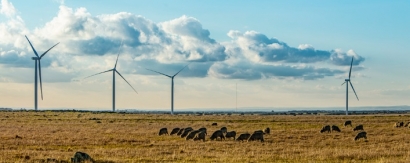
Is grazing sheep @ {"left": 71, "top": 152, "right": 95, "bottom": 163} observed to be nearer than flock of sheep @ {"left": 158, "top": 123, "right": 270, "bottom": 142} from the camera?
Yes

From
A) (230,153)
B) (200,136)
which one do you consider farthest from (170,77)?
(230,153)

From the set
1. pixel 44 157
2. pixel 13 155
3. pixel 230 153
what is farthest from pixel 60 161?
pixel 230 153

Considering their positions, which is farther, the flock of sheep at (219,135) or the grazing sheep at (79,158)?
the flock of sheep at (219,135)

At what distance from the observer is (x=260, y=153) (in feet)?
95.8

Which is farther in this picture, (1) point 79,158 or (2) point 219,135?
(2) point 219,135

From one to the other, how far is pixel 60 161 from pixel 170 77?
360 feet

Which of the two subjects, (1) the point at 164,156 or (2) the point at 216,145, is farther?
(2) the point at 216,145

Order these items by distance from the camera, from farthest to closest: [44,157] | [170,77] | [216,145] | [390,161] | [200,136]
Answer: [170,77]
[200,136]
[216,145]
[44,157]
[390,161]

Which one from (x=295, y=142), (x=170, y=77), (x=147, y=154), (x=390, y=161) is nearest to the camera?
(x=390, y=161)

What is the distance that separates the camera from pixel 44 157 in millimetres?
25953

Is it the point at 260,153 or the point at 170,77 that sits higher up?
the point at 170,77

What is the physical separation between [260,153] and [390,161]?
7.01 meters

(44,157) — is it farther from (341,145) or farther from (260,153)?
(341,145)

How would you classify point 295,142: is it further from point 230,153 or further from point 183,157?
point 183,157
